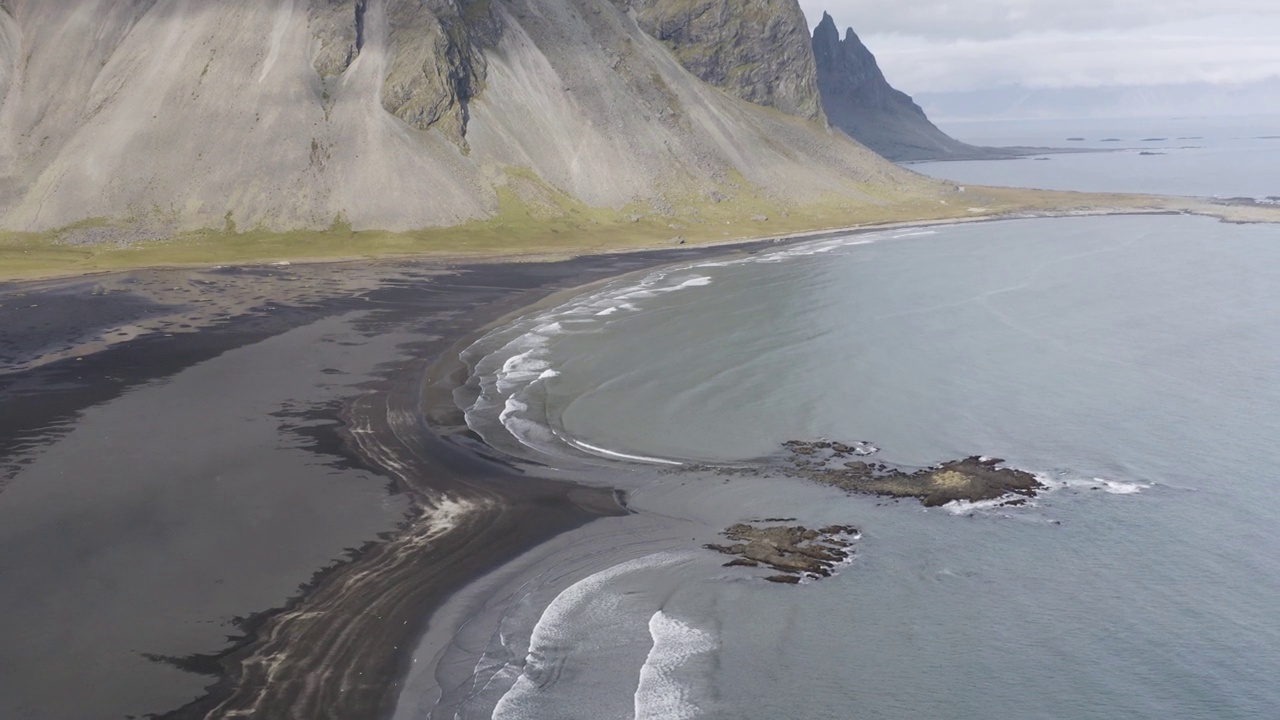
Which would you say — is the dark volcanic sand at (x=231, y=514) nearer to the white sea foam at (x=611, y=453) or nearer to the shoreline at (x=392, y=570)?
the shoreline at (x=392, y=570)

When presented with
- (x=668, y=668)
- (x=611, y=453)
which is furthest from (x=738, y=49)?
(x=668, y=668)

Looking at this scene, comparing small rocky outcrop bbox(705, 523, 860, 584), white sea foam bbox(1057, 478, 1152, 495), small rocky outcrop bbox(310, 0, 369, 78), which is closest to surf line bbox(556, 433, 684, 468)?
small rocky outcrop bbox(705, 523, 860, 584)

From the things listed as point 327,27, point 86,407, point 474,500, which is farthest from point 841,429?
point 327,27

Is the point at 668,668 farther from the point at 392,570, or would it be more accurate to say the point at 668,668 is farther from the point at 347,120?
the point at 347,120

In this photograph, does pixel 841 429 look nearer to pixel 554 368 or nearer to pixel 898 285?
pixel 554 368

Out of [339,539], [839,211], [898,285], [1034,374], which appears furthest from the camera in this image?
[839,211]

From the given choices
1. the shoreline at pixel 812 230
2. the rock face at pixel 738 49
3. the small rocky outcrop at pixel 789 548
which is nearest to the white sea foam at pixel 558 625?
the small rocky outcrop at pixel 789 548

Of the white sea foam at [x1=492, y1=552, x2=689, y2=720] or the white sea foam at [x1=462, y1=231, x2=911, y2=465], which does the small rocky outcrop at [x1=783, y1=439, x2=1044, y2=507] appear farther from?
the white sea foam at [x1=492, y1=552, x2=689, y2=720]
